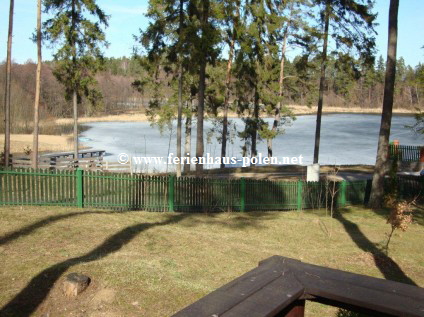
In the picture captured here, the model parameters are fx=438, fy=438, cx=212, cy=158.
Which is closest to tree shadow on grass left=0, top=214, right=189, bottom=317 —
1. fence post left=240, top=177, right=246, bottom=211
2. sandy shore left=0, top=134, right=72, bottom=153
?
fence post left=240, top=177, right=246, bottom=211

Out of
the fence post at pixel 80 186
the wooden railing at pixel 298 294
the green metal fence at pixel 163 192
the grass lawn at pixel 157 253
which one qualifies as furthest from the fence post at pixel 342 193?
the wooden railing at pixel 298 294

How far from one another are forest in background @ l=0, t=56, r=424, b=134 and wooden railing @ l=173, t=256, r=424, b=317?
17047mm

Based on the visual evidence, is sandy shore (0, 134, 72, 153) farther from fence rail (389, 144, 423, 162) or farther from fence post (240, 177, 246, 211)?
fence rail (389, 144, 423, 162)

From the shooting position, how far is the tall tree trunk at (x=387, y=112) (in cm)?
1655

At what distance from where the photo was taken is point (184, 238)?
34.5 feet

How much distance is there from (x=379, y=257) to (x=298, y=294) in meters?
8.67

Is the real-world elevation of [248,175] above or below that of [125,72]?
below

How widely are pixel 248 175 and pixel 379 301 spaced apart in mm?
23513

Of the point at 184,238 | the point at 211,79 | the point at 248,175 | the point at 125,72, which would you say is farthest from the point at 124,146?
the point at 125,72

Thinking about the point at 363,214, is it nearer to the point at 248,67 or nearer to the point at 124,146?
the point at 248,67

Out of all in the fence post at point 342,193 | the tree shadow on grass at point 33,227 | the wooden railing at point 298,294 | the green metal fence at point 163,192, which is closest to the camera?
the wooden railing at point 298,294

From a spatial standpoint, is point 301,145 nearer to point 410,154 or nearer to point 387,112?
point 410,154

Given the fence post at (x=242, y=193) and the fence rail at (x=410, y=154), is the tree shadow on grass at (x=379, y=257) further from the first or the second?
the fence rail at (x=410, y=154)

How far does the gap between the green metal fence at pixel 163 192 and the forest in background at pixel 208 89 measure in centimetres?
620
